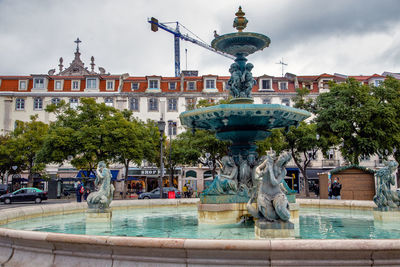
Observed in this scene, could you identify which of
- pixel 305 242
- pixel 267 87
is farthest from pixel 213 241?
pixel 267 87

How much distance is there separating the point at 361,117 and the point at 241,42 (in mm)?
19209

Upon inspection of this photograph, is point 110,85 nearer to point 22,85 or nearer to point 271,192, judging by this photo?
point 22,85

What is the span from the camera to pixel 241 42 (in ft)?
33.7

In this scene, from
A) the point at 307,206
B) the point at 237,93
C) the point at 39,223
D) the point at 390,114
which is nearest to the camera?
the point at 39,223

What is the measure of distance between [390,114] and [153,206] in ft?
65.3

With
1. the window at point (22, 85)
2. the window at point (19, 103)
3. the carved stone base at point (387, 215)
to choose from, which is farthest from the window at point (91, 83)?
the carved stone base at point (387, 215)

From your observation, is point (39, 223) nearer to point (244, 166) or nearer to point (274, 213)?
point (244, 166)

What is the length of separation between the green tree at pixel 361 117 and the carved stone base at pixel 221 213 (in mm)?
20103

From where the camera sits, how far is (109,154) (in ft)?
97.0

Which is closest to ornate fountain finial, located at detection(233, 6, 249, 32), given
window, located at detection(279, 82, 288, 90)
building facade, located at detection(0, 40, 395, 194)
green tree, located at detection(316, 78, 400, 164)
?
→ green tree, located at detection(316, 78, 400, 164)

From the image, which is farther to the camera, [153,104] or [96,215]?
[153,104]

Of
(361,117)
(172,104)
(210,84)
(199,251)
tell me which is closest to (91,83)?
(172,104)

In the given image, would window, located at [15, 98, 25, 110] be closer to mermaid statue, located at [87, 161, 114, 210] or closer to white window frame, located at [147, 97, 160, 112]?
white window frame, located at [147, 97, 160, 112]

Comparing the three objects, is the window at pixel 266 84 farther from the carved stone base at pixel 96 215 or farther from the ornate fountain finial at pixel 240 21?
the carved stone base at pixel 96 215
